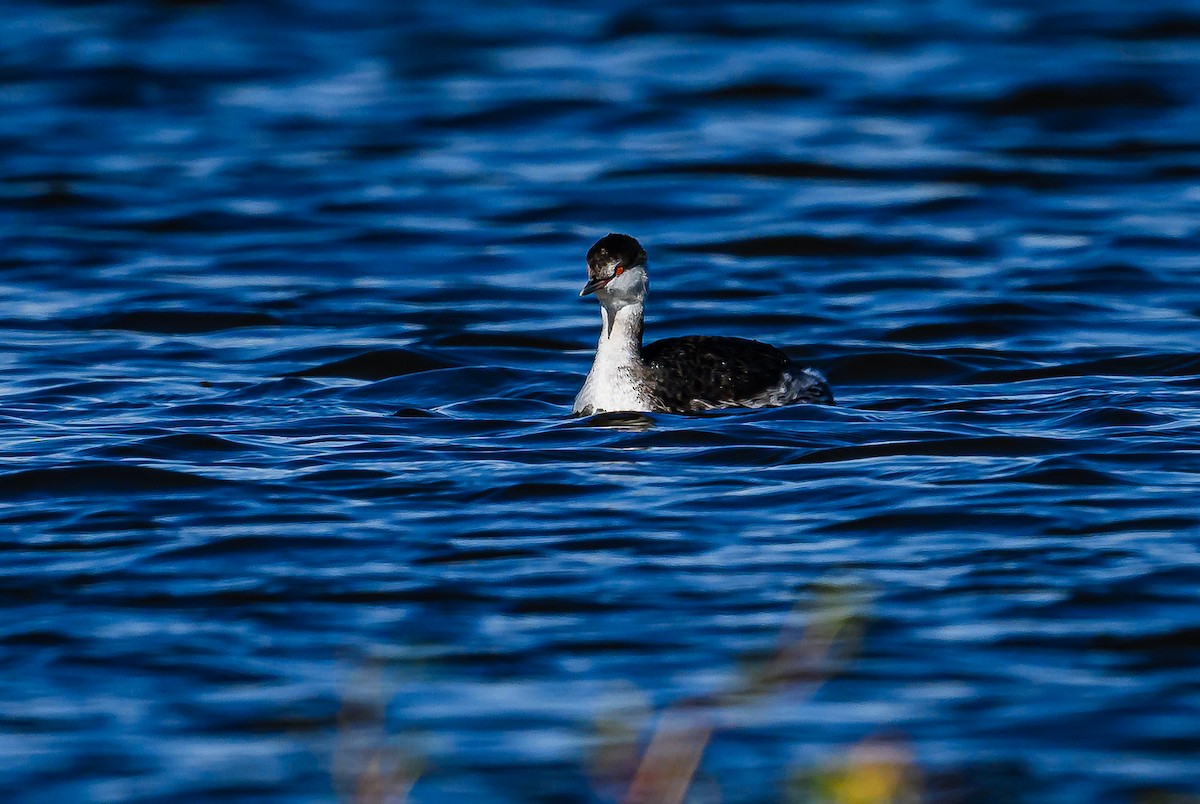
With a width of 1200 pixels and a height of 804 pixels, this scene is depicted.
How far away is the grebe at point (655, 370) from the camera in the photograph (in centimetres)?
1136

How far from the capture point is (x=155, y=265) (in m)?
16.6

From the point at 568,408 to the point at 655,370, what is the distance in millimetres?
817

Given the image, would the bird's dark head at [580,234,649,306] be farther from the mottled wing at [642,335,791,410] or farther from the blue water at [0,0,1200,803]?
the blue water at [0,0,1200,803]

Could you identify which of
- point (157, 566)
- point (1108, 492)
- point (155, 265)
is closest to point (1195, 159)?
point (155, 265)

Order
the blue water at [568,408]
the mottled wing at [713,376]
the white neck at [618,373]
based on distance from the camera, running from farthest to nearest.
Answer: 1. the mottled wing at [713,376]
2. the white neck at [618,373]
3. the blue water at [568,408]

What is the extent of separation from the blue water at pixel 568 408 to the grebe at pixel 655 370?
180 mm

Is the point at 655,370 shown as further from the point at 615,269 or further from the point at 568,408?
the point at 568,408

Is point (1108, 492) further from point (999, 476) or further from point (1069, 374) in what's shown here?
point (1069, 374)

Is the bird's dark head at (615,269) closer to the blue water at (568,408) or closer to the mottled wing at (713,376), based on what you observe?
the mottled wing at (713,376)

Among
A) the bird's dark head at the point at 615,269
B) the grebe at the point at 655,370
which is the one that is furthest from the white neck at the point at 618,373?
the bird's dark head at the point at 615,269

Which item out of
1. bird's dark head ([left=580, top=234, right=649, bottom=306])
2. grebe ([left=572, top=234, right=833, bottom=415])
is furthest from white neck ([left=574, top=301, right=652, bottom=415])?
bird's dark head ([left=580, top=234, right=649, bottom=306])

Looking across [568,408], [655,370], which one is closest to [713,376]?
[655,370]

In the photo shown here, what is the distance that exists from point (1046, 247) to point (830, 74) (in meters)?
6.73

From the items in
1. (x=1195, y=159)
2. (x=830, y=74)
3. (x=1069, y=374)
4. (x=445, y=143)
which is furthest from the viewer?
(x=830, y=74)
